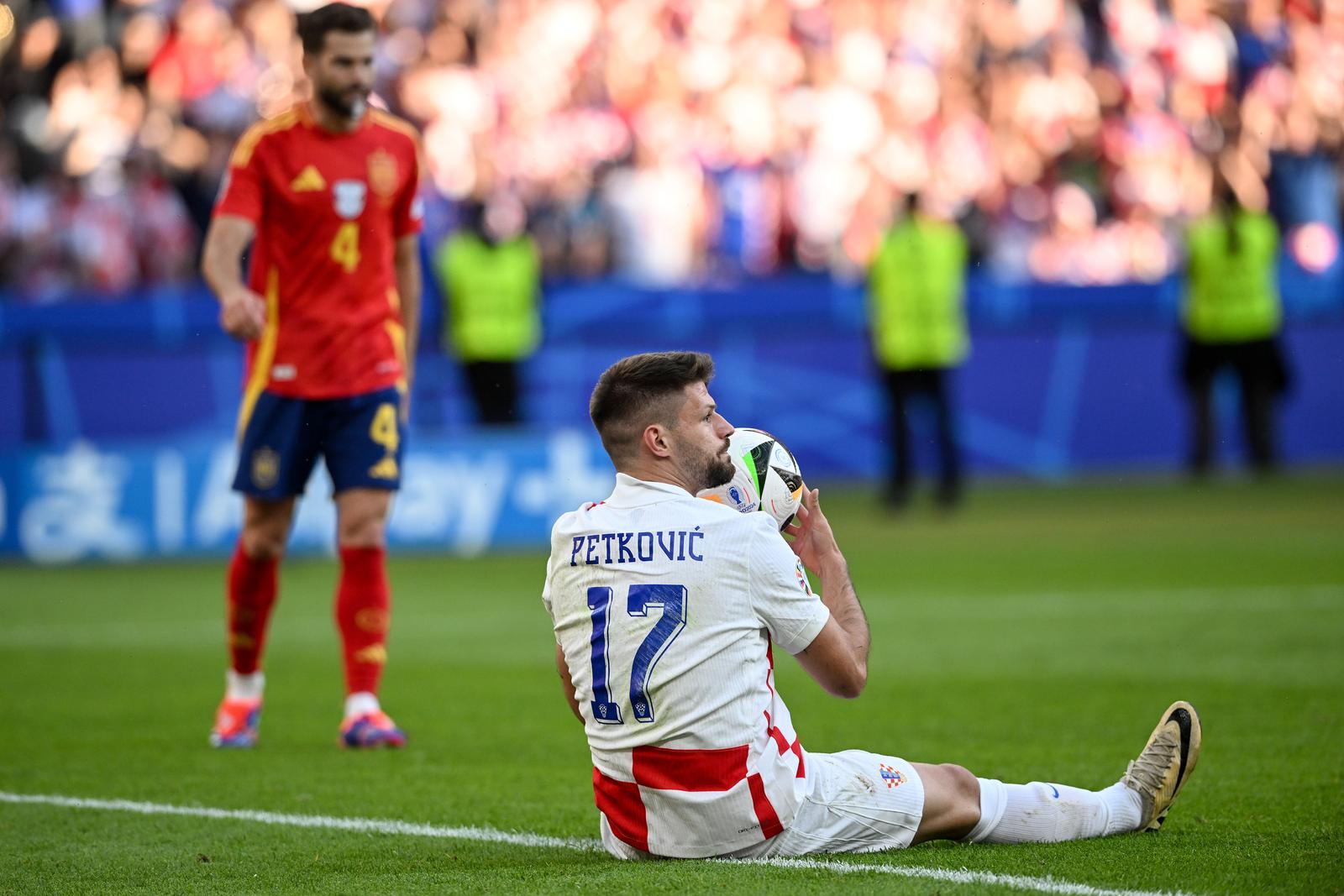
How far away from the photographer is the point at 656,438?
4383mm

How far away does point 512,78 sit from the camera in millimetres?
22656

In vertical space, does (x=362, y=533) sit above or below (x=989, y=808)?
above

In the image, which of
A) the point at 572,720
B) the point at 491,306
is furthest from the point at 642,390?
the point at 491,306

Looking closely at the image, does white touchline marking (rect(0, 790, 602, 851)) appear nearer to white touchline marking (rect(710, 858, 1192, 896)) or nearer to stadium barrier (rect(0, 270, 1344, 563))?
white touchline marking (rect(710, 858, 1192, 896))

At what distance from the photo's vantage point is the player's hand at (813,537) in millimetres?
4449

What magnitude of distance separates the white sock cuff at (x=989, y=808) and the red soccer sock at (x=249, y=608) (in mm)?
3166

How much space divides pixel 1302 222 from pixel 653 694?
18588 millimetres

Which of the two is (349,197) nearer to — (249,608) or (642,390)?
(249,608)

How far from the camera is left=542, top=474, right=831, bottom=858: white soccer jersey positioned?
4277mm

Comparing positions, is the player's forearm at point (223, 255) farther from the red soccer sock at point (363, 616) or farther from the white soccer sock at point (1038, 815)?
Answer: the white soccer sock at point (1038, 815)

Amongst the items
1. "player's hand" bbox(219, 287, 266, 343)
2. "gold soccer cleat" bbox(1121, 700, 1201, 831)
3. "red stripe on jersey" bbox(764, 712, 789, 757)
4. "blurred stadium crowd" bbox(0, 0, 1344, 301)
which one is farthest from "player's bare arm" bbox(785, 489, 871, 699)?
"blurred stadium crowd" bbox(0, 0, 1344, 301)

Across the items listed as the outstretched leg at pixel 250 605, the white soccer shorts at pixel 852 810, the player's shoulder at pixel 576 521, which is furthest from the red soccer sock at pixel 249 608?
the white soccer shorts at pixel 852 810

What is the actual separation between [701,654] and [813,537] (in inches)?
15.6

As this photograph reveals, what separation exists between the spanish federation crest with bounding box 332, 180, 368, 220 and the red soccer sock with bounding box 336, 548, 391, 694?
1154 mm
